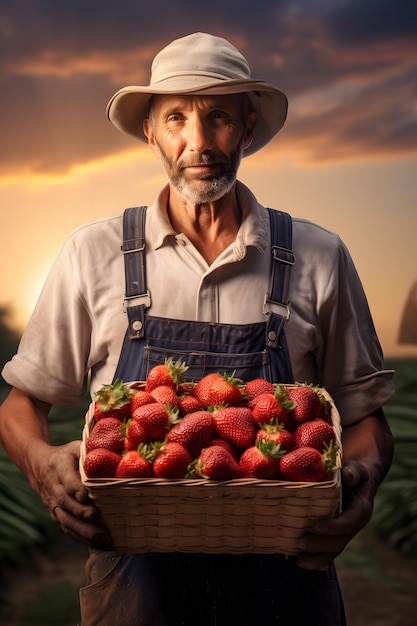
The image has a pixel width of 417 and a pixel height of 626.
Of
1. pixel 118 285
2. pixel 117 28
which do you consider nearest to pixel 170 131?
pixel 118 285

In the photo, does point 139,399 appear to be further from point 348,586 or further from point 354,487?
point 348,586

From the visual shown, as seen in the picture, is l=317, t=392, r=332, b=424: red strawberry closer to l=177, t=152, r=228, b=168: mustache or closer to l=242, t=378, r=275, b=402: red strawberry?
l=242, t=378, r=275, b=402: red strawberry

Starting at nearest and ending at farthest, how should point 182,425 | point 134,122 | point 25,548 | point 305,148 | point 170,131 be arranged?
point 182,425 < point 170,131 < point 134,122 < point 25,548 < point 305,148

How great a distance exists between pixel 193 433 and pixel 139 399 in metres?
0.15

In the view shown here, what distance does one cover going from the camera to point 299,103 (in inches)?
152

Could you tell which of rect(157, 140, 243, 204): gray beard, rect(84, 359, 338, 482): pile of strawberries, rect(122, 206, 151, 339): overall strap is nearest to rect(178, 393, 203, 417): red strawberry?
rect(84, 359, 338, 482): pile of strawberries

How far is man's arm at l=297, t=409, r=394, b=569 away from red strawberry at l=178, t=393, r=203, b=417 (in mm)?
329

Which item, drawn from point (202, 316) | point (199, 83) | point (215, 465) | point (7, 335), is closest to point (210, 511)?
point (215, 465)

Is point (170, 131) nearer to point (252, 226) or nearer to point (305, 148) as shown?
point (252, 226)

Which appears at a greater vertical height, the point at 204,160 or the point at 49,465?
the point at 204,160

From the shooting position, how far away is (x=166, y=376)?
6.79 feet

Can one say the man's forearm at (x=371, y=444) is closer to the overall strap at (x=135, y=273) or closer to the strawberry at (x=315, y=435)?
the strawberry at (x=315, y=435)

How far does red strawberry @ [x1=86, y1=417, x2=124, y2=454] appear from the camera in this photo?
1938 millimetres

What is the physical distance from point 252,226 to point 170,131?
298 millimetres
